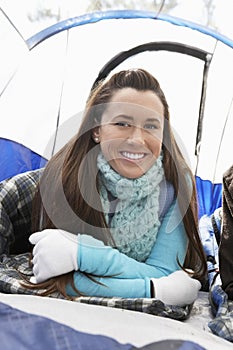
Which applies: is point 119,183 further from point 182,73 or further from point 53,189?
point 182,73

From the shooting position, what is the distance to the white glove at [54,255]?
1.36 m

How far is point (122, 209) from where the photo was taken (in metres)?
1.44

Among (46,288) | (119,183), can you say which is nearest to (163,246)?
(119,183)

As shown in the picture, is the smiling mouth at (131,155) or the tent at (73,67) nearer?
the smiling mouth at (131,155)

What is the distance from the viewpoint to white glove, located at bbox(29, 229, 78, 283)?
1355 mm

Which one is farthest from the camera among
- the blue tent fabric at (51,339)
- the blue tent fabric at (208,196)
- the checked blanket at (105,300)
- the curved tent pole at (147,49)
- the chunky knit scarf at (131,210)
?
the blue tent fabric at (208,196)

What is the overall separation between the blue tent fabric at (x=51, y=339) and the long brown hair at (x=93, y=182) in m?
0.41

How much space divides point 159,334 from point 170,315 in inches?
9.1

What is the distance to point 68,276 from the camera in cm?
138

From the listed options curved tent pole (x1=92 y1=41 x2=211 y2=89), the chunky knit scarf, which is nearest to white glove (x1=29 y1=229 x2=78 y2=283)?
the chunky knit scarf

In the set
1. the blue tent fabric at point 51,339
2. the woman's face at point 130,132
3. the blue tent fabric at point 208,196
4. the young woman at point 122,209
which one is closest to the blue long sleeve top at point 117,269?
the young woman at point 122,209

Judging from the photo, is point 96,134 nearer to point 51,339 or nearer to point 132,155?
point 132,155

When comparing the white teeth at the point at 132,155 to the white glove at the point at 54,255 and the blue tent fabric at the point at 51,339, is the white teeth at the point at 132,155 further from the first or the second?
the blue tent fabric at the point at 51,339

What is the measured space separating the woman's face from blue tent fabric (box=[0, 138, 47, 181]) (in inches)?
16.6
